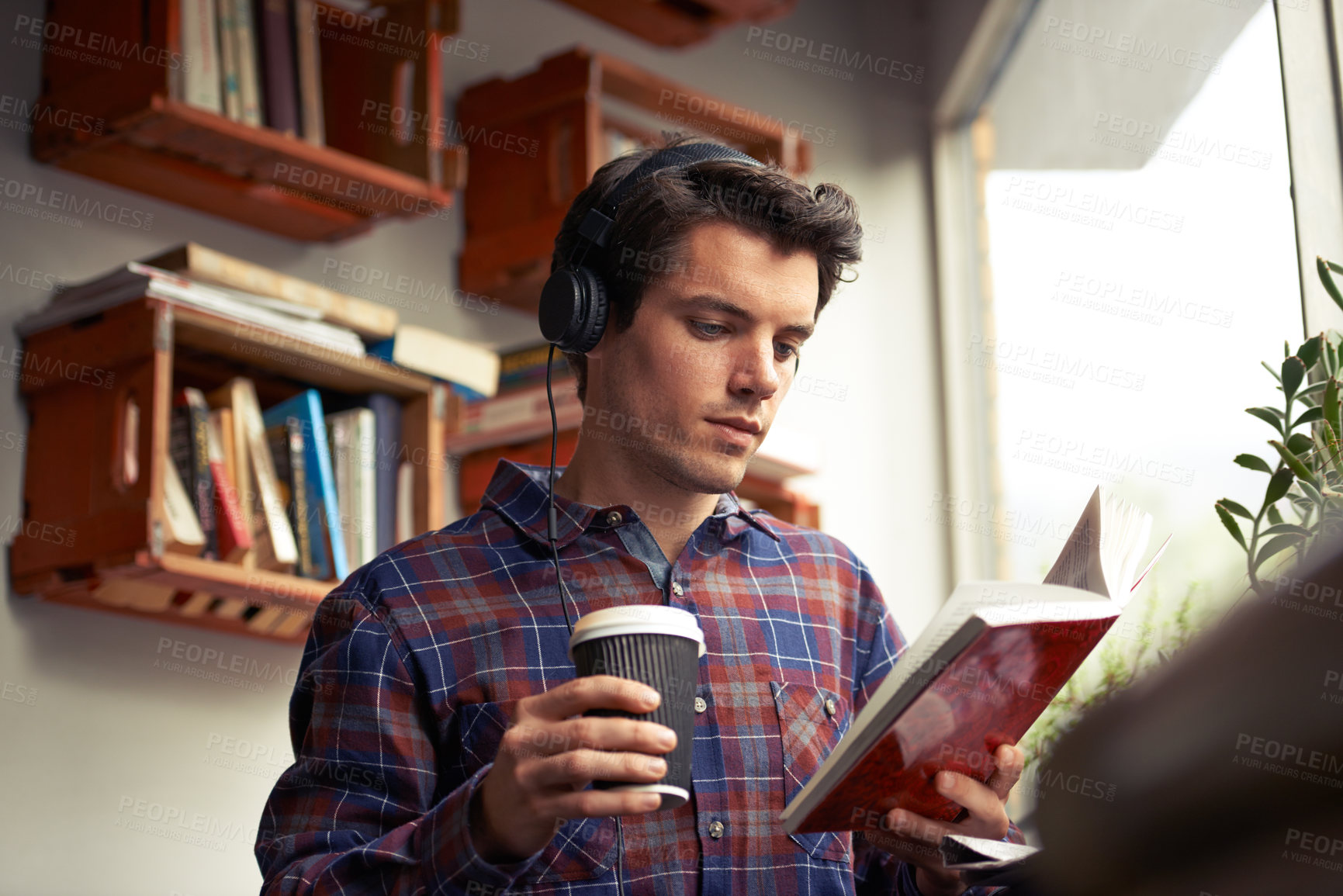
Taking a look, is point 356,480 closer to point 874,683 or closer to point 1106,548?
point 874,683

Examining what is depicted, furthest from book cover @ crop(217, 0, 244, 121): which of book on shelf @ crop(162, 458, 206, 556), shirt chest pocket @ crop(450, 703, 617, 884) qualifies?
shirt chest pocket @ crop(450, 703, 617, 884)

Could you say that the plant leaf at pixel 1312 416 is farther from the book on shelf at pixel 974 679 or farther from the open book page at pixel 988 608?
the open book page at pixel 988 608

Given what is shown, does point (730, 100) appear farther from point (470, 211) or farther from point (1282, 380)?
point (1282, 380)

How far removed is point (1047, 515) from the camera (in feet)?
9.16

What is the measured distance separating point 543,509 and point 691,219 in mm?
354

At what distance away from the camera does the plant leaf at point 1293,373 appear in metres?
1.25

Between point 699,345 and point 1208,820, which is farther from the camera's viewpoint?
point 699,345

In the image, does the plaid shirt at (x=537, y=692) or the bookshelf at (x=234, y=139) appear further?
the bookshelf at (x=234, y=139)

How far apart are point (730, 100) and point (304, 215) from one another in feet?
4.41

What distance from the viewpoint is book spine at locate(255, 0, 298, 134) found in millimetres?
2031

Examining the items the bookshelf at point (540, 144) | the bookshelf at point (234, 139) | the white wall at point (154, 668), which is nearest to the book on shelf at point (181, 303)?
the white wall at point (154, 668)

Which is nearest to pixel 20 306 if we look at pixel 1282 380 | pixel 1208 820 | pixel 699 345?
pixel 699 345

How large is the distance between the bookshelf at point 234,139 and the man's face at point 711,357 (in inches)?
37.8

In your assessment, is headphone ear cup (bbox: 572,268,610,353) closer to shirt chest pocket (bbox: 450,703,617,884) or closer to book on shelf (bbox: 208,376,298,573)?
shirt chest pocket (bbox: 450,703,617,884)
